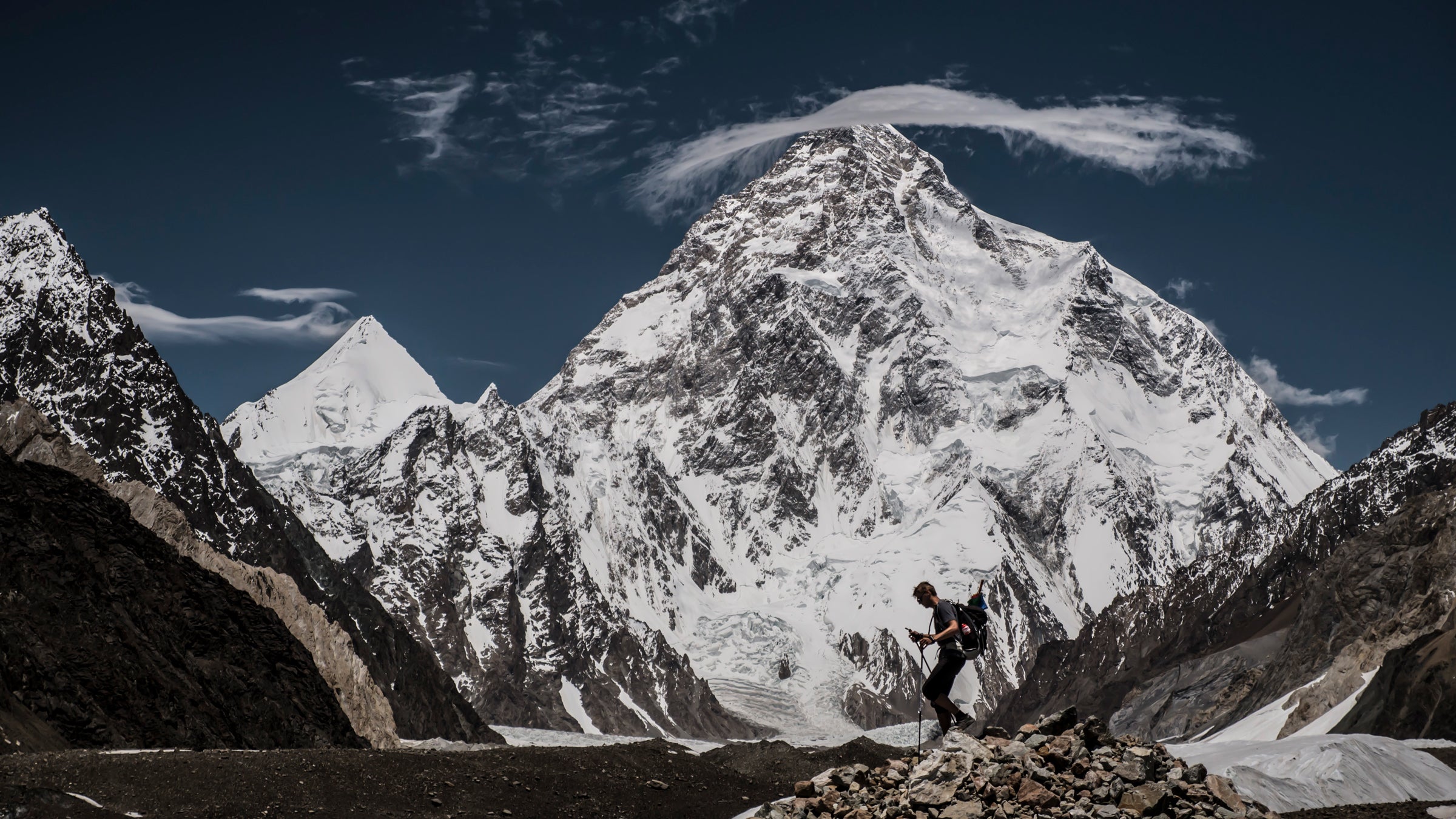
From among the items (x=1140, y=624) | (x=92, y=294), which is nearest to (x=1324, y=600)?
(x=1140, y=624)

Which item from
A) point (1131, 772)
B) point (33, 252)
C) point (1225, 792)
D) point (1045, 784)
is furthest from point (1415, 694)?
point (33, 252)

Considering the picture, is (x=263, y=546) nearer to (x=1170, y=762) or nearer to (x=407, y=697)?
(x=407, y=697)

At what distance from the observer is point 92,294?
126312 mm

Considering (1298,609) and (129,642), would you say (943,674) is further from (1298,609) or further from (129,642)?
(1298,609)

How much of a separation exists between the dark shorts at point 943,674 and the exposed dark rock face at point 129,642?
90.4 feet

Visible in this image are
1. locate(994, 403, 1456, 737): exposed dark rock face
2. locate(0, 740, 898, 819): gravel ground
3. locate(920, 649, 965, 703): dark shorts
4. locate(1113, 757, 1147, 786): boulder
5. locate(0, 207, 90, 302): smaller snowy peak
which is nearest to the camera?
locate(1113, 757, 1147, 786): boulder

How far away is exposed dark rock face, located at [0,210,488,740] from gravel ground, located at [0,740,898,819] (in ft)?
286

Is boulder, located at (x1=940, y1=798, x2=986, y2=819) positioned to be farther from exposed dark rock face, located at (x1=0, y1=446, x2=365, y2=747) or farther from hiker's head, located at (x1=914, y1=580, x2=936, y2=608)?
exposed dark rock face, located at (x1=0, y1=446, x2=365, y2=747)

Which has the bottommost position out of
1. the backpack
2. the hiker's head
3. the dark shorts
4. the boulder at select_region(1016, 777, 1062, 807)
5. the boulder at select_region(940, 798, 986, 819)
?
the boulder at select_region(940, 798, 986, 819)

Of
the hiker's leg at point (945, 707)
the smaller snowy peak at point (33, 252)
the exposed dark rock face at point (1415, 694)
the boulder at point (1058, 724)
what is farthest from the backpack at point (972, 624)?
the smaller snowy peak at point (33, 252)

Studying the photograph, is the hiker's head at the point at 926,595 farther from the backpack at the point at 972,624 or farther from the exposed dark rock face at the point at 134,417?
the exposed dark rock face at the point at 134,417

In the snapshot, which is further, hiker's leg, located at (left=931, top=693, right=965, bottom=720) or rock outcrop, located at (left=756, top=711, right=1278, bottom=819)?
hiker's leg, located at (left=931, top=693, right=965, bottom=720)

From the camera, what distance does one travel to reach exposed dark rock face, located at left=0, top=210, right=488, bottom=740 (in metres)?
119

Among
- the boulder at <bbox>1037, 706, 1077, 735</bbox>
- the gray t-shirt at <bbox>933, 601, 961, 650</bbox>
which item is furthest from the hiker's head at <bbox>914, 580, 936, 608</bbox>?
the boulder at <bbox>1037, 706, 1077, 735</bbox>
